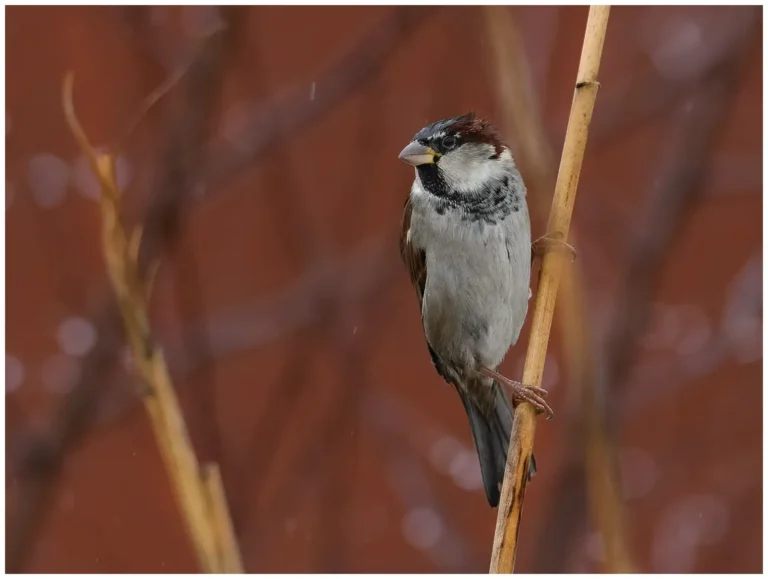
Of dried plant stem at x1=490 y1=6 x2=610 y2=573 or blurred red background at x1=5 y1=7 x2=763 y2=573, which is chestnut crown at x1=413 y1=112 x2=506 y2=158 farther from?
blurred red background at x1=5 y1=7 x2=763 y2=573

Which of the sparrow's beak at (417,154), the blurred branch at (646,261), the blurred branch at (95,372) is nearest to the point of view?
the sparrow's beak at (417,154)

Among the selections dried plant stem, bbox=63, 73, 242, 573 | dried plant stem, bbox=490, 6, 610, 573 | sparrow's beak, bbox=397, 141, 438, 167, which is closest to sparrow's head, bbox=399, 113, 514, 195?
sparrow's beak, bbox=397, 141, 438, 167

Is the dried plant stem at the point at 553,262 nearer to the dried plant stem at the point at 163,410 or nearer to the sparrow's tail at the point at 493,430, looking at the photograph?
the dried plant stem at the point at 163,410

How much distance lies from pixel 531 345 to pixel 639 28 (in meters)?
2.01

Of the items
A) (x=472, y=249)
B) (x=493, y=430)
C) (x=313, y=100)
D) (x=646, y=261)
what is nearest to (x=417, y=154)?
(x=472, y=249)

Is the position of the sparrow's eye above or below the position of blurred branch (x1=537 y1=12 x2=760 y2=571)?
above

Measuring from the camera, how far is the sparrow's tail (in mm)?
1776

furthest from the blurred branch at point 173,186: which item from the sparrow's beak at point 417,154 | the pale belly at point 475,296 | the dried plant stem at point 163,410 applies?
the dried plant stem at point 163,410

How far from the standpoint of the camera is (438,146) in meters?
1.69

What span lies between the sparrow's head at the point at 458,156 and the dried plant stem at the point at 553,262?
345 mm

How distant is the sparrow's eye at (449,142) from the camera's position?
1.70 m

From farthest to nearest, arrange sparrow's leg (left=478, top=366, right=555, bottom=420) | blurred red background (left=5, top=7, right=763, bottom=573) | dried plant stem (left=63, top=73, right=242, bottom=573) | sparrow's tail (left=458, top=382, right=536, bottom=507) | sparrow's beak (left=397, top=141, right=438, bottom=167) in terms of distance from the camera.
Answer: blurred red background (left=5, top=7, right=763, bottom=573)
sparrow's tail (left=458, top=382, right=536, bottom=507)
sparrow's beak (left=397, top=141, right=438, bottom=167)
sparrow's leg (left=478, top=366, right=555, bottom=420)
dried plant stem (left=63, top=73, right=242, bottom=573)

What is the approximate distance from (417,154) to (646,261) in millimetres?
784

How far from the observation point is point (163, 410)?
936 millimetres
